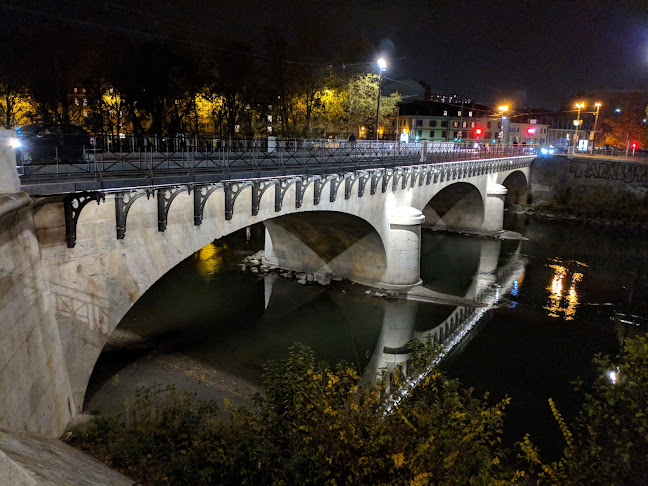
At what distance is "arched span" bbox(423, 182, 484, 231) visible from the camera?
150ft

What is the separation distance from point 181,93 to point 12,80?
11591mm

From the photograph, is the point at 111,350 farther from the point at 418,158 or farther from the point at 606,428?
the point at 418,158

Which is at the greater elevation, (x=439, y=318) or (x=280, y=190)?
(x=280, y=190)

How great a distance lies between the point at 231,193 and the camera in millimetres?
16625

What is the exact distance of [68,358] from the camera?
11.9 m

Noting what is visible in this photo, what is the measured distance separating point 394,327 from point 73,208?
15.8m

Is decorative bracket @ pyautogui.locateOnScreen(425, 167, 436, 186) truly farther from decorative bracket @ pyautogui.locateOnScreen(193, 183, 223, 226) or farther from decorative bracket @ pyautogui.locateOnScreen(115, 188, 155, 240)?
decorative bracket @ pyautogui.locateOnScreen(115, 188, 155, 240)

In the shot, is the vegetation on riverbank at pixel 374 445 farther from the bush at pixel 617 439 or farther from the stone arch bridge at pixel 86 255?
the stone arch bridge at pixel 86 255

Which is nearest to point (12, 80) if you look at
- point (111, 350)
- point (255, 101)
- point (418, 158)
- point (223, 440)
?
point (255, 101)

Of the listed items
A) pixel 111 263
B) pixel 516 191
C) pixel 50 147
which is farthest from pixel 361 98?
pixel 111 263

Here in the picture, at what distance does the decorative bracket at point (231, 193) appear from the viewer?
1646 cm

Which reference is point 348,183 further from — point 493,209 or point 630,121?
point 630,121

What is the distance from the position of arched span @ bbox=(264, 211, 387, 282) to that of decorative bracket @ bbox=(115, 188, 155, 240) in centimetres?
1528

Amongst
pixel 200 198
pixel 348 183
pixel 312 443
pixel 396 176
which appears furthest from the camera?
pixel 396 176
